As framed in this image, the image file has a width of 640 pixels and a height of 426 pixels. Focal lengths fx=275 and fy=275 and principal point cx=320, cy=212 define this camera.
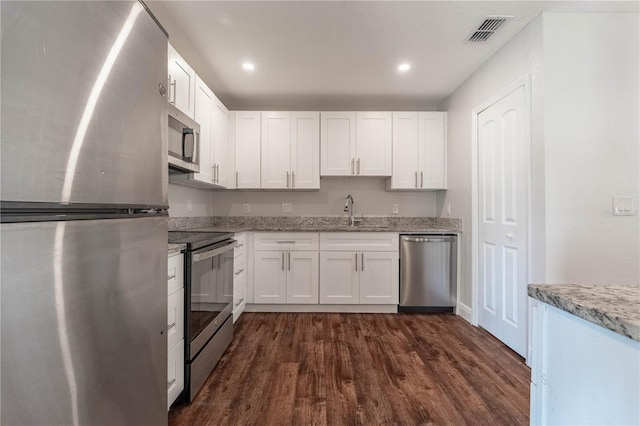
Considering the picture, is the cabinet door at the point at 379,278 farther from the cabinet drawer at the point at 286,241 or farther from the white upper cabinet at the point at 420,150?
the white upper cabinet at the point at 420,150

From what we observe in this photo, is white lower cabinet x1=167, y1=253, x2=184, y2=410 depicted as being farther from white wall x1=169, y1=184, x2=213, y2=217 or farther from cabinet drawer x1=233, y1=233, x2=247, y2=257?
white wall x1=169, y1=184, x2=213, y2=217

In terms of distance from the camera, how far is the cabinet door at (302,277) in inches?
118

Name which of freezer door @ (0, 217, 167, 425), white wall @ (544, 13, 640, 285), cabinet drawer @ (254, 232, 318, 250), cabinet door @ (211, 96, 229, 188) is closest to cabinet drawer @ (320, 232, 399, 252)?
cabinet drawer @ (254, 232, 318, 250)

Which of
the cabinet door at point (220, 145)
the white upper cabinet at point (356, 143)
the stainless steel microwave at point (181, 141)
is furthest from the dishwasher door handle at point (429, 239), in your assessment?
the stainless steel microwave at point (181, 141)

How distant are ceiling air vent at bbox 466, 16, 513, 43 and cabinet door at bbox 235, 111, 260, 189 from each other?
2284mm

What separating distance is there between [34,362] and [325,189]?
3234 millimetres

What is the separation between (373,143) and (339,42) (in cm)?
133

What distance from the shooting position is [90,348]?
0.71 m

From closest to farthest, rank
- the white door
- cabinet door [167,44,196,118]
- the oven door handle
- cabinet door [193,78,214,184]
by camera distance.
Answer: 1. the oven door handle
2. cabinet door [167,44,196,118]
3. the white door
4. cabinet door [193,78,214,184]

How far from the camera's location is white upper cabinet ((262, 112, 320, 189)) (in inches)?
131

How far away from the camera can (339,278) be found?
300 centimetres

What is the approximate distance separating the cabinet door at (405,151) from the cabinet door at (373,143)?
0.28 ft

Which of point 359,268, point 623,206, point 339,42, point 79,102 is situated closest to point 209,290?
point 79,102

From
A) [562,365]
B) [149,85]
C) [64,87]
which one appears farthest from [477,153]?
[64,87]
